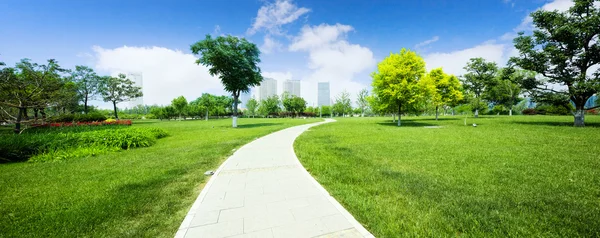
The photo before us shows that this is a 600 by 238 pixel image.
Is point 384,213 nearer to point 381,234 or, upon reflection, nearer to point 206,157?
point 381,234

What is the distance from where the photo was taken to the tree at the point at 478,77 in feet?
110

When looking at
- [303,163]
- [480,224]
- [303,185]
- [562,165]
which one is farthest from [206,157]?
[562,165]

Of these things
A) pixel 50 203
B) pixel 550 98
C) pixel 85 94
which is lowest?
pixel 50 203

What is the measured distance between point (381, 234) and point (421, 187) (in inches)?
94.3

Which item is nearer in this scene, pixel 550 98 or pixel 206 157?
pixel 206 157

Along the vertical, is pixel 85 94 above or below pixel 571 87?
above

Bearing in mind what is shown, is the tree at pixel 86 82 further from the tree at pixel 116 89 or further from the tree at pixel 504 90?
the tree at pixel 504 90

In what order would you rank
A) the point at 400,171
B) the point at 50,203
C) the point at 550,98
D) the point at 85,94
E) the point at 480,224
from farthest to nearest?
Answer: the point at 85,94 < the point at 550,98 < the point at 400,171 < the point at 50,203 < the point at 480,224

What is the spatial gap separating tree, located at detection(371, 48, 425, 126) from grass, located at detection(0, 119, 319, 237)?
2069cm

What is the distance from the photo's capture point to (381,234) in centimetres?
285

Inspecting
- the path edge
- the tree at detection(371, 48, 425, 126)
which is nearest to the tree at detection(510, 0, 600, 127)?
the tree at detection(371, 48, 425, 126)

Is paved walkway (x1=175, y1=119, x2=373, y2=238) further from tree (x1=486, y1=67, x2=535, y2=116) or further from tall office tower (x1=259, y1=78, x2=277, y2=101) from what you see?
tall office tower (x1=259, y1=78, x2=277, y2=101)

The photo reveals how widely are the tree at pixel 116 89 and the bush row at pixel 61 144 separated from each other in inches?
1826

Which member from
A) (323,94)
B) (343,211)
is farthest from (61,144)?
(323,94)
